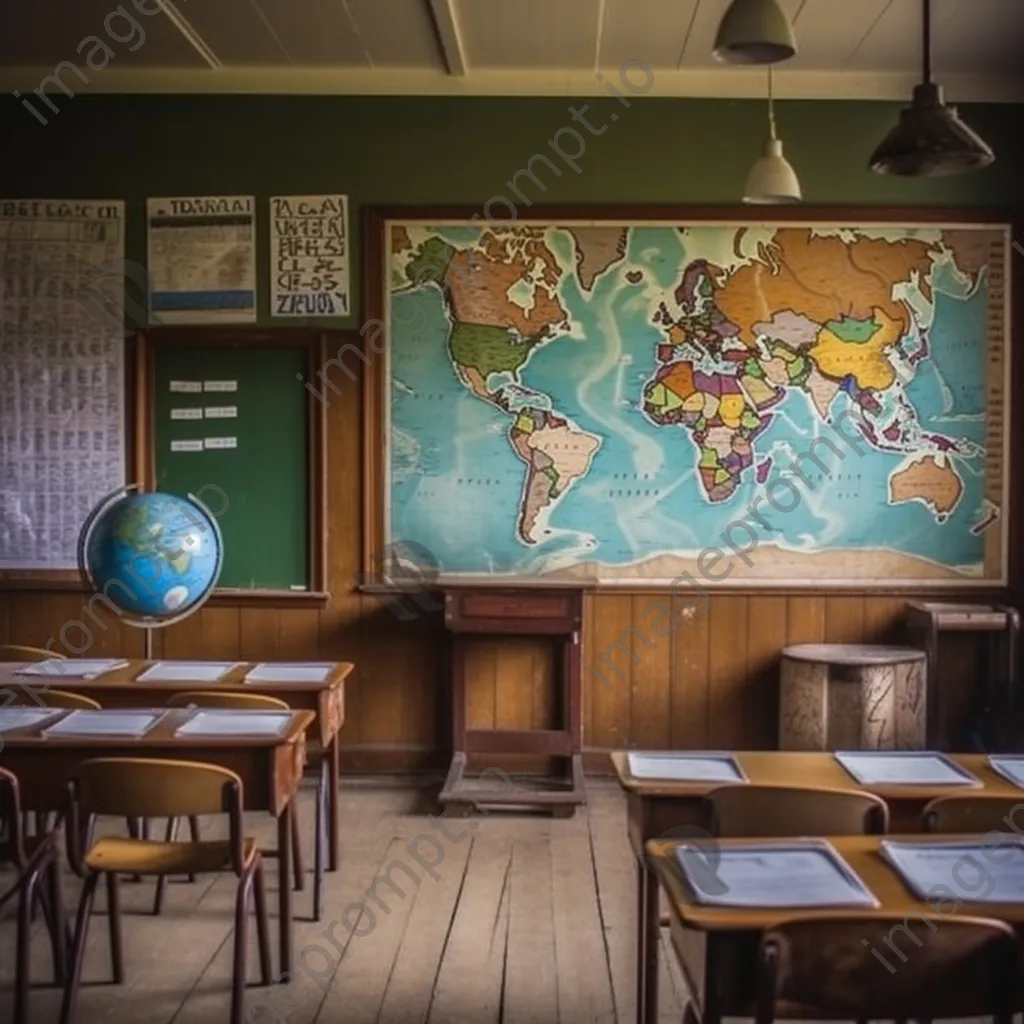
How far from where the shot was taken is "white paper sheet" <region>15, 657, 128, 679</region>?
4277 mm

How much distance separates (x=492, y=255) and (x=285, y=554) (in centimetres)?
168

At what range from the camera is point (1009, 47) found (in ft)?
17.6

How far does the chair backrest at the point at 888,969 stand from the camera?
1.96 meters

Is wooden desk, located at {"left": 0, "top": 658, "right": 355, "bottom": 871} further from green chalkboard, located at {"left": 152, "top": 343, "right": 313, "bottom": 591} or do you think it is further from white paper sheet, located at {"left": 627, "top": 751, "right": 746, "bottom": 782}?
green chalkboard, located at {"left": 152, "top": 343, "right": 313, "bottom": 591}

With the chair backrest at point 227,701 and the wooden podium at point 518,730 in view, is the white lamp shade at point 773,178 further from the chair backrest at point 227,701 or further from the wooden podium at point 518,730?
the chair backrest at point 227,701

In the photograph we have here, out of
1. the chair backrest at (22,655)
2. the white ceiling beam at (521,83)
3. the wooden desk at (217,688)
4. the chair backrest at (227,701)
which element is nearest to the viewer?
the chair backrest at (227,701)

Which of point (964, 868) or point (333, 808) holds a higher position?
point (964, 868)

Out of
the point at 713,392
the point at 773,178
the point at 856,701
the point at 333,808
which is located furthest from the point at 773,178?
the point at 333,808

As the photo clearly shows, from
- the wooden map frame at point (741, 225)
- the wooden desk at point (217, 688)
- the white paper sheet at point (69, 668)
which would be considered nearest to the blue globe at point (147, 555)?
the white paper sheet at point (69, 668)

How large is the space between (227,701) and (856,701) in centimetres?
265

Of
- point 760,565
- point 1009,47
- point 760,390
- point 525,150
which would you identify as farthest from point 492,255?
point 1009,47

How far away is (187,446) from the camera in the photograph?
5855 millimetres

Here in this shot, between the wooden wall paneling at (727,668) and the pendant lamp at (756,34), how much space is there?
118 inches

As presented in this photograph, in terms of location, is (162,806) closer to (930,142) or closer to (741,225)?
(930,142)
